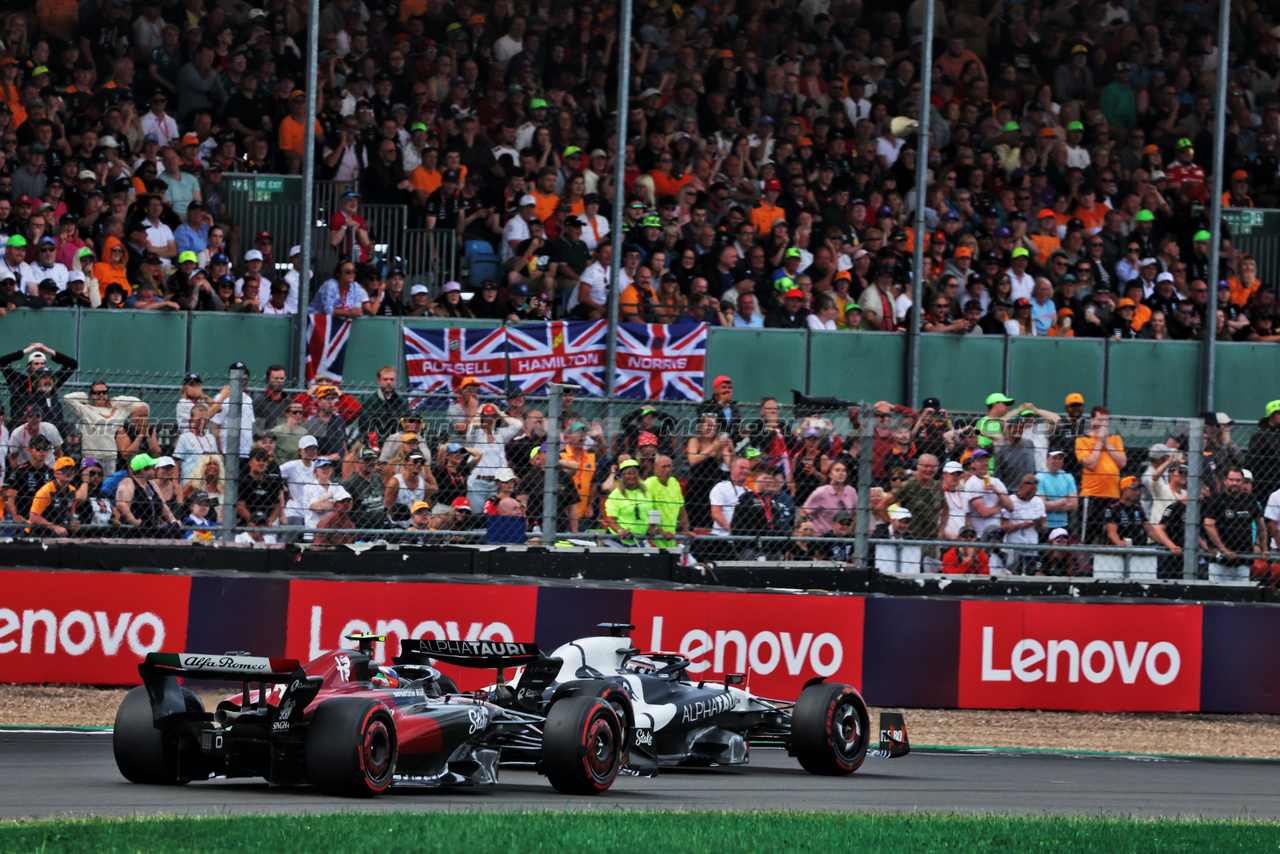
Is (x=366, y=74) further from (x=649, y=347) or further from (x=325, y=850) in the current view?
(x=325, y=850)

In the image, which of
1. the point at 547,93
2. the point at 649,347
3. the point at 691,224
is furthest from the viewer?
the point at 547,93

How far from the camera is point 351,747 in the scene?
7.43m

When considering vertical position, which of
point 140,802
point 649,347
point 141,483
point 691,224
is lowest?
point 140,802

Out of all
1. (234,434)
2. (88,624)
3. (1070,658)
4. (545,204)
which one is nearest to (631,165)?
(545,204)

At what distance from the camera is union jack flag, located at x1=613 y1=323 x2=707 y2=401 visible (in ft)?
54.6

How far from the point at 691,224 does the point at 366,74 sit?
3.85 meters

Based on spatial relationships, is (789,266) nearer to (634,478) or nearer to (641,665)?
(634,478)

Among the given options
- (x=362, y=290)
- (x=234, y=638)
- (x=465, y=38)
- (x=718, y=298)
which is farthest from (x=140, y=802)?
(x=465, y=38)

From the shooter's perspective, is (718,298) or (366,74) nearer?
(718,298)

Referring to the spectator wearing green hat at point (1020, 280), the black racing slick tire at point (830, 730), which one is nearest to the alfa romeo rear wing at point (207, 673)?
the black racing slick tire at point (830, 730)

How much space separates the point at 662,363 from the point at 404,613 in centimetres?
541

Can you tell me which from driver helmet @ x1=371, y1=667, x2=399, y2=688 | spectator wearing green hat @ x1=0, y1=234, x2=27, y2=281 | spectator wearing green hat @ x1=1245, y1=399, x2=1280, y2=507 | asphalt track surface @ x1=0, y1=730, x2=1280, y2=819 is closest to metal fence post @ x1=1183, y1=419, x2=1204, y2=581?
spectator wearing green hat @ x1=1245, y1=399, x2=1280, y2=507

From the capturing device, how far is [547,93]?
19984 millimetres

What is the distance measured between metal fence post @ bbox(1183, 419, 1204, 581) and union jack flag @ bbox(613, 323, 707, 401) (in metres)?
5.07
